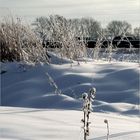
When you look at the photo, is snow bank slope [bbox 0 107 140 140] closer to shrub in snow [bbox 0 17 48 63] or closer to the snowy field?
the snowy field

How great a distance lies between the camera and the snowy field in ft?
9.22

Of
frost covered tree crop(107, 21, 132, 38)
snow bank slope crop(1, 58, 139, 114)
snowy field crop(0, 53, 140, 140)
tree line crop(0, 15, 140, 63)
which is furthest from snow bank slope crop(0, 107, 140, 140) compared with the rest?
frost covered tree crop(107, 21, 132, 38)

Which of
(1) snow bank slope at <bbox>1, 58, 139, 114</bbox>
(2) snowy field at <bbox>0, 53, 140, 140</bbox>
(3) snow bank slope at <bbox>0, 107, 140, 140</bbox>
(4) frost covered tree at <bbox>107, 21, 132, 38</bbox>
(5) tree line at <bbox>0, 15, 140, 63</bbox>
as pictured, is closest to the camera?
(3) snow bank slope at <bbox>0, 107, 140, 140</bbox>

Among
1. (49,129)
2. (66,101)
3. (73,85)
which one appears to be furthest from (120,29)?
(49,129)

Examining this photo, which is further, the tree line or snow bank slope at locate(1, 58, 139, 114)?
the tree line

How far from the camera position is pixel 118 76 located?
6684mm

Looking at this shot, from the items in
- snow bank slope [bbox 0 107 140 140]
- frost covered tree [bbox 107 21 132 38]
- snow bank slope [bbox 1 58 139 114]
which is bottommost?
snow bank slope [bbox 1 58 139 114]

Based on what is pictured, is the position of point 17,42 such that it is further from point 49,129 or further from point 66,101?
point 49,129

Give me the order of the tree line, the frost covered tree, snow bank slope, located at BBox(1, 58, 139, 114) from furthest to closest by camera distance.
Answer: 1. the frost covered tree
2. the tree line
3. snow bank slope, located at BBox(1, 58, 139, 114)

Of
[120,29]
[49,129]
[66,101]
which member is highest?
[120,29]

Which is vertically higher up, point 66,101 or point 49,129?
point 49,129

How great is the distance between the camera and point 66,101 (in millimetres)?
5516

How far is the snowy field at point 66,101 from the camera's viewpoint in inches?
111

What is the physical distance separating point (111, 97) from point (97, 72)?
1110 millimetres
